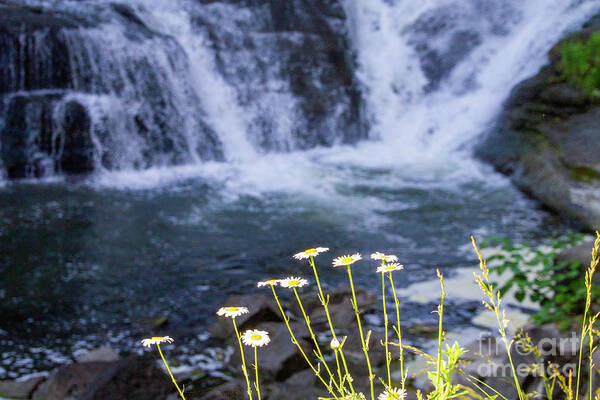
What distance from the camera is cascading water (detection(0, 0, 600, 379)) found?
5.39 m

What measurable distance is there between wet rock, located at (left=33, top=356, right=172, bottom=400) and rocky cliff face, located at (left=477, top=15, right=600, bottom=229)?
5456 millimetres

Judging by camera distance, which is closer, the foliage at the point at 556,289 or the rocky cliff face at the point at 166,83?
the foliage at the point at 556,289

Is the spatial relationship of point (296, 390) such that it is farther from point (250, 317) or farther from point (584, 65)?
point (584, 65)

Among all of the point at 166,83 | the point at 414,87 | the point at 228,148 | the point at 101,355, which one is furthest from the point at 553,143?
the point at 101,355

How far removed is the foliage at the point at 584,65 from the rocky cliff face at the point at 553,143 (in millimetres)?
138

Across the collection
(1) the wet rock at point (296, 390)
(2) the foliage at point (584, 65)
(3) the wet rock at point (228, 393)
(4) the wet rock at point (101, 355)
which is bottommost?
(1) the wet rock at point (296, 390)

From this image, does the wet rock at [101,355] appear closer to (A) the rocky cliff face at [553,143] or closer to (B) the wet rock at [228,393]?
(B) the wet rock at [228,393]

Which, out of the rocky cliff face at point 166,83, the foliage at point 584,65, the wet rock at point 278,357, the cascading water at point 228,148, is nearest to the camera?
the wet rock at point 278,357

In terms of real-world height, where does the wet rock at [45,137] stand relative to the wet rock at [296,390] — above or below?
above

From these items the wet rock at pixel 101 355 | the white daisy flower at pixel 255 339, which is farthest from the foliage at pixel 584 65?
the white daisy flower at pixel 255 339

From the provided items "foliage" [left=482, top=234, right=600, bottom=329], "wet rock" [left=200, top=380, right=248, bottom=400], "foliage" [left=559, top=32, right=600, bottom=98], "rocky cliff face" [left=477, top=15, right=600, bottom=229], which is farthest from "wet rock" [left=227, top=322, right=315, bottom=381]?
"foliage" [left=559, top=32, right=600, bottom=98]

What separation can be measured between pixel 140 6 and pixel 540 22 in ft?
30.0

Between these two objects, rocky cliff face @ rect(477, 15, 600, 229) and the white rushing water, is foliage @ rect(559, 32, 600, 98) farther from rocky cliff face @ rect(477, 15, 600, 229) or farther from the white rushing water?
the white rushing water

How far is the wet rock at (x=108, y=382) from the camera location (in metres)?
3.11
